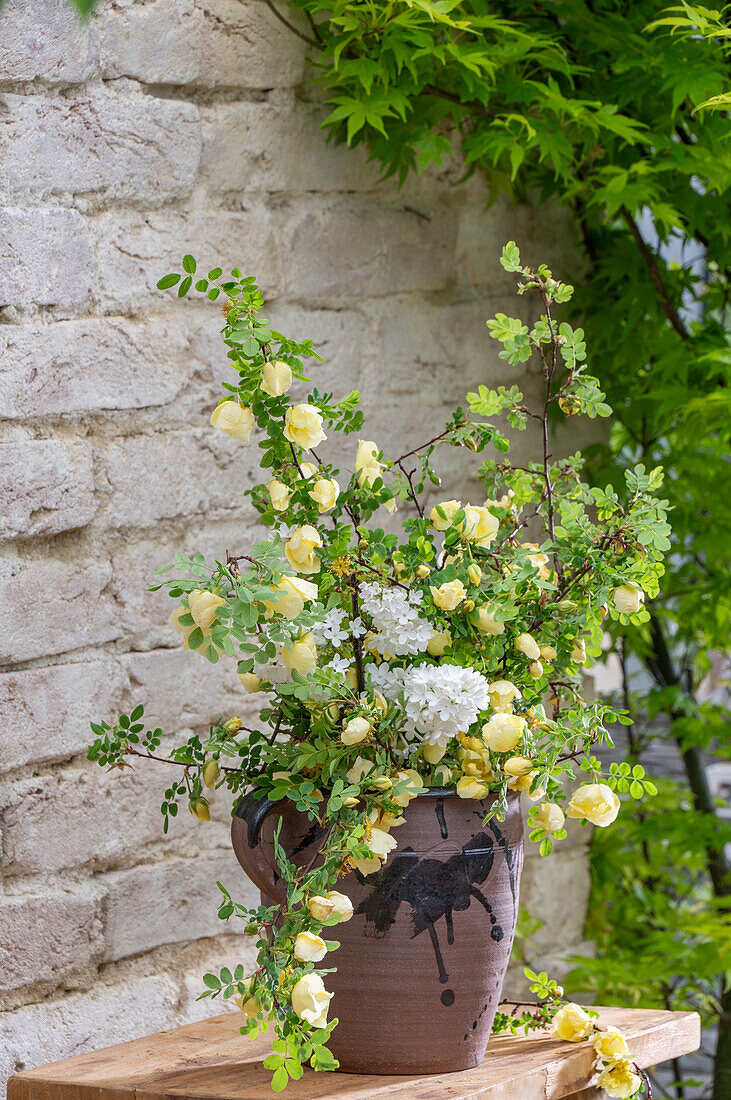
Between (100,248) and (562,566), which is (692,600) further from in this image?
(100,248)

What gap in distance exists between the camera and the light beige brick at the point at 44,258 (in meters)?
1.31

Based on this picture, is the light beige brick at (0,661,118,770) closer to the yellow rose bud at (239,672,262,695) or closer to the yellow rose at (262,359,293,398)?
the yellow rose bud at (239,672,262,695)

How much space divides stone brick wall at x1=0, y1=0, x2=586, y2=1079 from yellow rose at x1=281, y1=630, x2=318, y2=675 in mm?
471

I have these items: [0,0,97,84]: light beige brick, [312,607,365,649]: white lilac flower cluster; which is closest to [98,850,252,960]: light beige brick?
[312,607,365,649]: white lilac flower cluster

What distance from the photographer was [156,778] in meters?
1.43

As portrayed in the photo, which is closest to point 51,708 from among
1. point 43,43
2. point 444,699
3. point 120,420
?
point 120,420

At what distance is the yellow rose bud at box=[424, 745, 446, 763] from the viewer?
3.40 ft

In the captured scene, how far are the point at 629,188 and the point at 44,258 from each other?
2.97 ft

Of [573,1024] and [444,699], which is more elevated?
[444,699]

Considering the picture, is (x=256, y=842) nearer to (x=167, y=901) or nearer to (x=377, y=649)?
(x=377, y=649)

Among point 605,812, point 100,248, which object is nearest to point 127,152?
point 100,248

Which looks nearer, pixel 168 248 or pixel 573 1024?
pixel 573 1024

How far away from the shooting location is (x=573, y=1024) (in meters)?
1.13

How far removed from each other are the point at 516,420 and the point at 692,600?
116 cm
